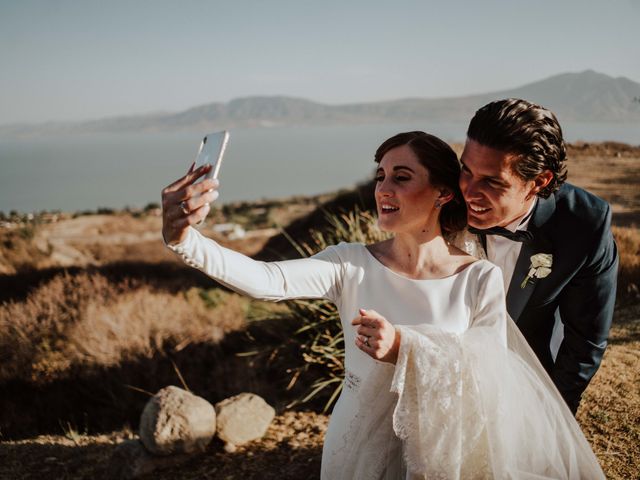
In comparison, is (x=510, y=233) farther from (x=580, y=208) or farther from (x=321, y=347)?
(x=321, y=347)

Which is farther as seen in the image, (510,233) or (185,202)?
(510,233)

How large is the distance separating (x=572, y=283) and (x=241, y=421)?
297 centimetres

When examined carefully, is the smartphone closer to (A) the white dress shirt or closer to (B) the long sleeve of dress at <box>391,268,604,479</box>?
(B) the long sleeve of dress at <box>391,268,604,479</box>

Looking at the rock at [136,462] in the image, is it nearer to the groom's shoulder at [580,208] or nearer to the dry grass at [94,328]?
the dry grass at [94,328]

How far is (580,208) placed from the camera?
2.39 metres

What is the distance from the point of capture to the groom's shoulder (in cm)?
237

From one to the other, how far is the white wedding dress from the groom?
391mm

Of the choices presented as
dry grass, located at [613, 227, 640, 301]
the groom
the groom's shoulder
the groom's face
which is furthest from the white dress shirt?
dry grass, located at [613, 227, 640, 301]

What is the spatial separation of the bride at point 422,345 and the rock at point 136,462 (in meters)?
2.50

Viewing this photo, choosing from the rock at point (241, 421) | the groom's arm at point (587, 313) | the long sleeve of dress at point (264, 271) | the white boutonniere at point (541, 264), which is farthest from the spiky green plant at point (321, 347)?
the long sleeve of dress at point (264, 271)

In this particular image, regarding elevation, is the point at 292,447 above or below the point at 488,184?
below

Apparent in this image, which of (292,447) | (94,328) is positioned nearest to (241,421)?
(292,447)

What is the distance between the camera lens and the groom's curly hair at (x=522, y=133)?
2064mm

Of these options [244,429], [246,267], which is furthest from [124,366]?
[246,267]
